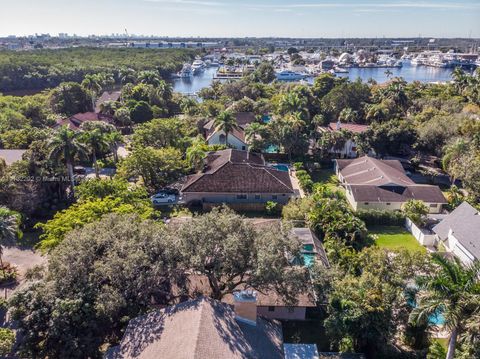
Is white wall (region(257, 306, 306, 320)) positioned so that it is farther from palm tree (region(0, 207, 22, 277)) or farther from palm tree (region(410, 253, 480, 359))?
palm tree (region(0, 207, 22, 277))

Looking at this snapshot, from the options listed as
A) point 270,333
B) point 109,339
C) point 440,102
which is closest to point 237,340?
point 270,333

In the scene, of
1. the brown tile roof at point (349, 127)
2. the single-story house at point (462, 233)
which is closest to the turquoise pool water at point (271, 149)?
the brown tile roof at point (349, 127)

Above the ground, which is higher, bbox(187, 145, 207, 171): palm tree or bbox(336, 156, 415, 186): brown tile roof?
bbox(187, 145, 207, 171): palm tree

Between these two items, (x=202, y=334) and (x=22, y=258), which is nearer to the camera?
(x=202, y=334)

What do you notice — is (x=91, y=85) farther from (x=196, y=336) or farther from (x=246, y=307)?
(x=196, y=336)

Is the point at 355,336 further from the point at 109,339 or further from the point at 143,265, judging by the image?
the point at 109,339

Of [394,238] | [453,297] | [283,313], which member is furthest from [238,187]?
[453,297]

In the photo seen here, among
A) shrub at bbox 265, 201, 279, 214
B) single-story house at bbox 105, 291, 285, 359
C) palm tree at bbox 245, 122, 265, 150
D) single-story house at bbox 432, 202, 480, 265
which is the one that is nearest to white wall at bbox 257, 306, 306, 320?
single-story house at bbox 105, 291, 285, 359
